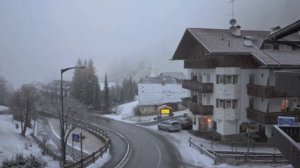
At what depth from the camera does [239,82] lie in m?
43.3

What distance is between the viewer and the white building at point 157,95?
273ft

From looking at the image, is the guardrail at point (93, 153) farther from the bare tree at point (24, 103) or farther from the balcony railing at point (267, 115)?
the balcony railing at point (267, 115)

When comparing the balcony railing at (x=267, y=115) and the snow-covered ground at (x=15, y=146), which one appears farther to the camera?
the snow-covered ground at (x=15, y=146)

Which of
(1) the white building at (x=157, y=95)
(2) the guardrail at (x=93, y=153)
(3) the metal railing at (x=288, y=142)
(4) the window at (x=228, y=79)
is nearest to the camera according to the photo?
(3) the metal railing at (x=288, y=142)

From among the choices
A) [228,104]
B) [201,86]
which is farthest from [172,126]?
[228,104]

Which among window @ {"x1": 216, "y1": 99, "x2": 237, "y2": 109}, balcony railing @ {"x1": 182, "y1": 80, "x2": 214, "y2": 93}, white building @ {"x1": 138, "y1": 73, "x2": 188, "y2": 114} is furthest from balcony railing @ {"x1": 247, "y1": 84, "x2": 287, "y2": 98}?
white building @ {"x1": 138, "y1": 73, "x2": 188, "y2": 114}

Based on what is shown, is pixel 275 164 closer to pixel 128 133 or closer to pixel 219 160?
pixel 219 160

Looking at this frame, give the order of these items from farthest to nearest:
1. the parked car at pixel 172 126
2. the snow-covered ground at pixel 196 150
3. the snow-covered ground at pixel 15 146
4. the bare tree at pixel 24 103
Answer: the bare tree at pixel 24 103 < the parked car at pixel 172 126 < the snow-covered ground at pixel 15 146 < the snow-covered ground at pixel 196 150

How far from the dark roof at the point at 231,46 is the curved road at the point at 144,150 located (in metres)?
11.8

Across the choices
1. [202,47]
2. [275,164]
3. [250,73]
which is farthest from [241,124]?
[275,164]

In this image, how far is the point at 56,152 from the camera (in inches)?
1981

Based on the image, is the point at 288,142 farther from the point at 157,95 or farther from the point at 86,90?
the point at 86,90

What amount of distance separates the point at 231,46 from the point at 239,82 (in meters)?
4.35

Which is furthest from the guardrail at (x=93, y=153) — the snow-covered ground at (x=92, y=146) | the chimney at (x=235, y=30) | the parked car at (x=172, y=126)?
the chimney at (x=235, y=30)
